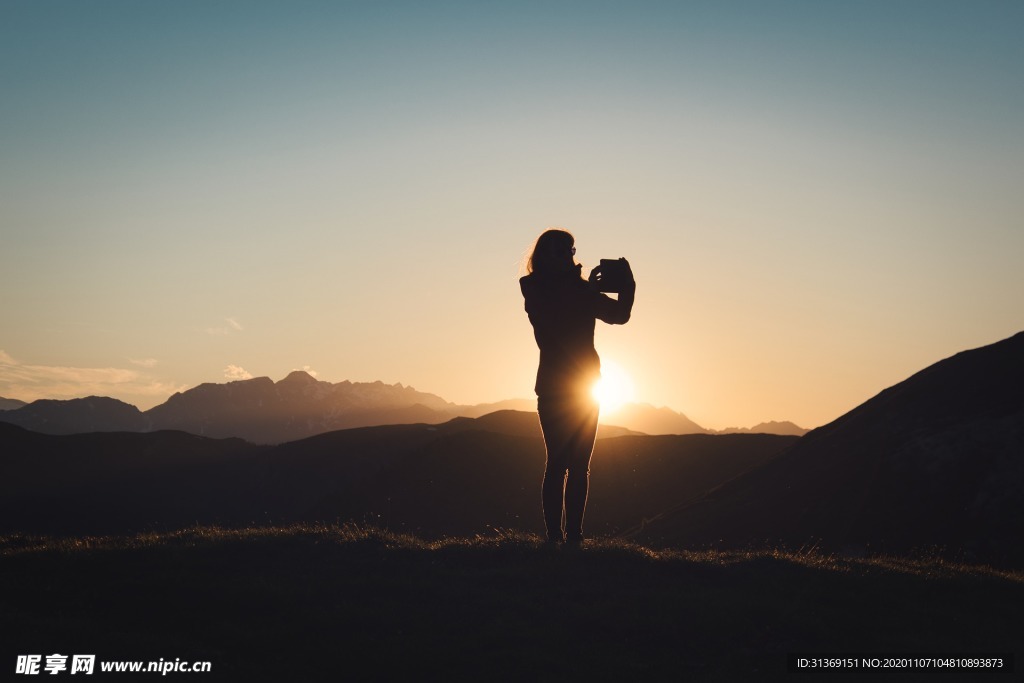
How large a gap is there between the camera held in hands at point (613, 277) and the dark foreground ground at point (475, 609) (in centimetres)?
346

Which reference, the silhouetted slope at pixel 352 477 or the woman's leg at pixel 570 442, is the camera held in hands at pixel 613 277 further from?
the silhouetted slope at pixel 352 477

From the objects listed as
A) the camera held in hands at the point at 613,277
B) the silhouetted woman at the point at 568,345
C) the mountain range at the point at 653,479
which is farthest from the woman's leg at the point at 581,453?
the mountain range at the point at 653,479

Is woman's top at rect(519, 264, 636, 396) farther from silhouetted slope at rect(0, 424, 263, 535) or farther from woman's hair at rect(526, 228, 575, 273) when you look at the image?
silhouetted slope at rect(0, 424, 263, 535)

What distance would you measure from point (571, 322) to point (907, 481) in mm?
28423

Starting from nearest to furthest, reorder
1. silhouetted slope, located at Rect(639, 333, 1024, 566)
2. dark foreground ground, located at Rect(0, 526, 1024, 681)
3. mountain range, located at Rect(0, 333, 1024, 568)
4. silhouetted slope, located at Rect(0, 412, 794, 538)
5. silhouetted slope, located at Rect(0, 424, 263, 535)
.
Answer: dark foreground ground, located at Rect(0, 526, 1024, 681)
silhouetted slope, located at Rect(639, 333, 1024, 566)
mountain range, located at Rect(0, 333, 1024, 568)
silhouetted slope, located at Rect(0, 412, 794, 538)
silhouetted slope, located at Rect(0, 424, 263, 535)

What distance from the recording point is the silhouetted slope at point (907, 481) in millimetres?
→ 31328

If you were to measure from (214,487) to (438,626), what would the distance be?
8759 cm

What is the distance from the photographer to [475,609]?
9.62 meters

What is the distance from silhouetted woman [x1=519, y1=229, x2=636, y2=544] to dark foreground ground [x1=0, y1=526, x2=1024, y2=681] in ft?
4.25

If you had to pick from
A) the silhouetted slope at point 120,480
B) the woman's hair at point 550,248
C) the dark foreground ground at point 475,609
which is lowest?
the silhouetted slope at point 120,480

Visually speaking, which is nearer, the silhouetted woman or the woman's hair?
the silhouetted woman

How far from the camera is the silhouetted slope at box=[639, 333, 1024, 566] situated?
31328 mm

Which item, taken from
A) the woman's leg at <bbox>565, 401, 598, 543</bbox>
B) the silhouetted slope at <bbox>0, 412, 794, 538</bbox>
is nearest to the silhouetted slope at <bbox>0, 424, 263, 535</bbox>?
the silhouetted slope at <bbox>0, 412, 794, 538</bbox>

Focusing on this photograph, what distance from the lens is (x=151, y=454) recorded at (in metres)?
104
